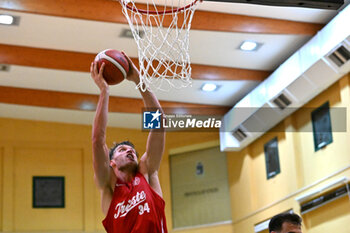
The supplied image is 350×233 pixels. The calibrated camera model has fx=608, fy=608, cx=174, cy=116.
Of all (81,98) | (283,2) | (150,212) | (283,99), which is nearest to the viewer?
(150,212)

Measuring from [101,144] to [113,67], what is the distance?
641mm

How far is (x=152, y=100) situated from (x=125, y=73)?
348 mm

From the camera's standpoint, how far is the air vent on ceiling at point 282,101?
10.3m

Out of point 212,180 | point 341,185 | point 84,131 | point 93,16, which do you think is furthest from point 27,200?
point 341,185

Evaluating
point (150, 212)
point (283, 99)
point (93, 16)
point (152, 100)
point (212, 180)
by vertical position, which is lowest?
point (150, 212)

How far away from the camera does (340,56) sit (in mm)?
8914

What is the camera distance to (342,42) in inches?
339

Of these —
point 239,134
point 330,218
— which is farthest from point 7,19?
point 330,218

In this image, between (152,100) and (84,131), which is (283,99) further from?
(152,100)

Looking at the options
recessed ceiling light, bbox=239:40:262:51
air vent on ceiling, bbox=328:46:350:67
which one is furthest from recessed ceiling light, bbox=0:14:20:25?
air vent on ceiling, bbox=328:46:350:67

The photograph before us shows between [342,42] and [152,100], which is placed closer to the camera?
[152,100]

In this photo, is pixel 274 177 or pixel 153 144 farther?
pixel 274 177

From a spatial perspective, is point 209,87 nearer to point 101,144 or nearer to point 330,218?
point 330,218

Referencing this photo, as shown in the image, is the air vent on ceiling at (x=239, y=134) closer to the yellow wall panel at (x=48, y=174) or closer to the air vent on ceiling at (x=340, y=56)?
the air vent on ceiling at (x=340, y=56)
